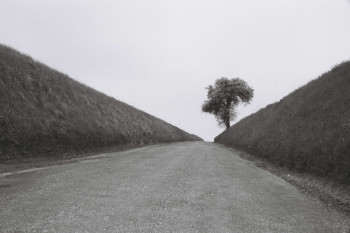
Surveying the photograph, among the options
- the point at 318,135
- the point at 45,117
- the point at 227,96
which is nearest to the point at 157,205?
the point at 318,135

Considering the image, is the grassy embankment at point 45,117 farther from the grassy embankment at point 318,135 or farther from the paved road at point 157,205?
the grassy embankment at point 318,135

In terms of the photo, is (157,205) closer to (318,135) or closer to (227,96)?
(318,135)

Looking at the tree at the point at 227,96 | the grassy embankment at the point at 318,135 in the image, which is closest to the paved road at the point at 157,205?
the grassy embankment at the point at 318,135

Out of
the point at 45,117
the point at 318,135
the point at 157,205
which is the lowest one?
the point at 157,205

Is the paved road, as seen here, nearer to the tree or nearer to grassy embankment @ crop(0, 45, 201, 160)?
grassy embankment @ crop(0, 45, 201, 160)

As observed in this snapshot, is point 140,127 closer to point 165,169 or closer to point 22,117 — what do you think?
point 22,117

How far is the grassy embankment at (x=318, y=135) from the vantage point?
974cm

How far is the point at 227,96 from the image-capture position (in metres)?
64.8

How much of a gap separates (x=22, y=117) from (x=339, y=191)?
55.0ft

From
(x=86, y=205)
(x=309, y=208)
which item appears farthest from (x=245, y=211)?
(x=86, y=205)

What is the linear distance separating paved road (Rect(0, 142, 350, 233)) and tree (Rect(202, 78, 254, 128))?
55.5m

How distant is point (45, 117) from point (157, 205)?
636 inches

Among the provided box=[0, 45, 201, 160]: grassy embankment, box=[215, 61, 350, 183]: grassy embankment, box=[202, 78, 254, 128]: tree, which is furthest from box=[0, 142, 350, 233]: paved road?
box=[202, 78, 254, 128]: tree

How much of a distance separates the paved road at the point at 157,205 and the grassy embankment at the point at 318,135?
1762mm
